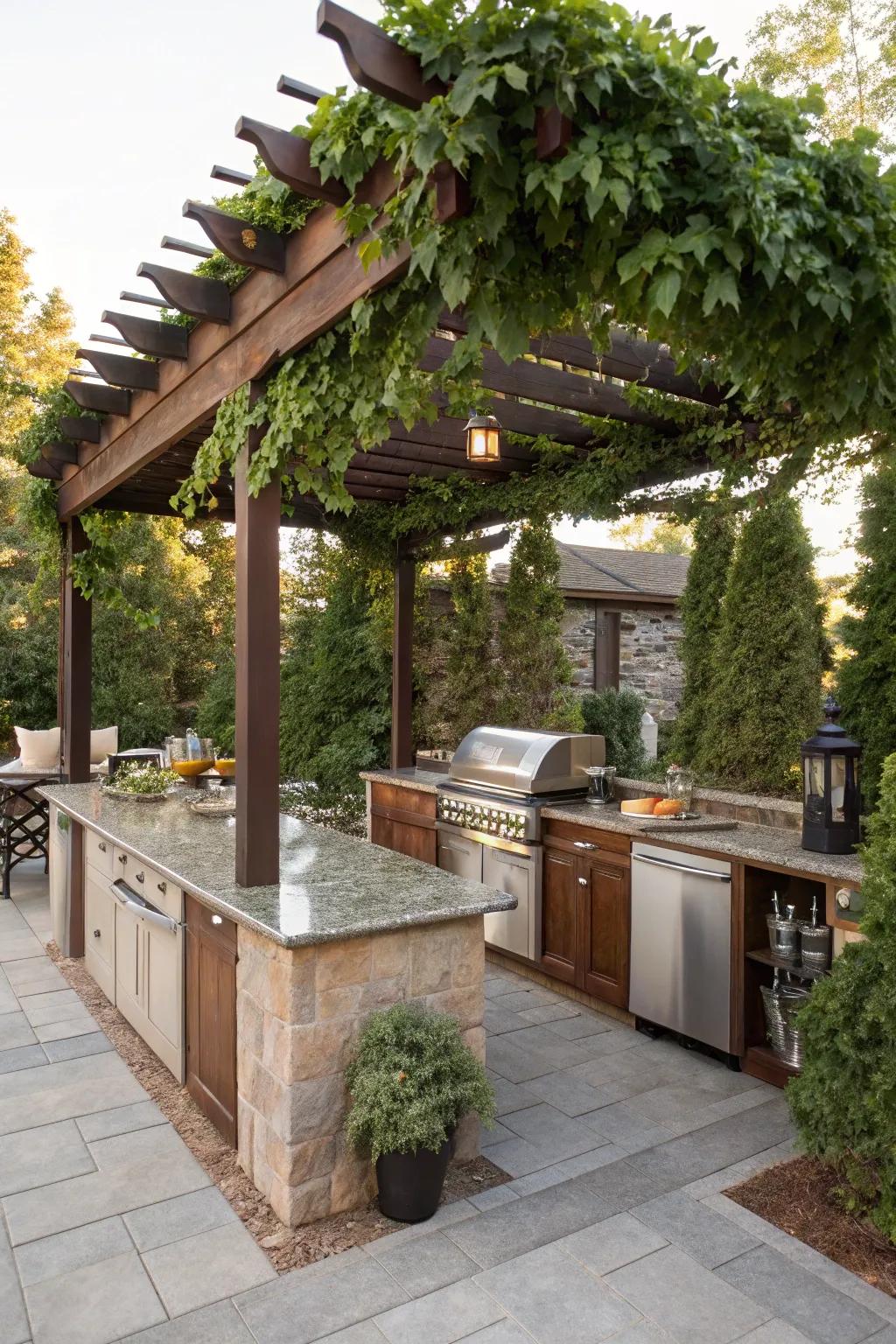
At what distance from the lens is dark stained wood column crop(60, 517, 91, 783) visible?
5.68 m

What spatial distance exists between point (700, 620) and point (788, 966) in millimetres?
4669

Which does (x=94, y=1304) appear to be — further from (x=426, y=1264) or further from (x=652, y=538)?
(x=652, y=538)

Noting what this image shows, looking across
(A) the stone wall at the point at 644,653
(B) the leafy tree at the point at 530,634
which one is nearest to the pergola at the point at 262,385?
(B) the leafy tree at the point at 530,634

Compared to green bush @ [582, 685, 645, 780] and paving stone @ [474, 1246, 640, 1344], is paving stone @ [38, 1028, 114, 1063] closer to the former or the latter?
paving stone @ [474, 1246, 640, 1344]

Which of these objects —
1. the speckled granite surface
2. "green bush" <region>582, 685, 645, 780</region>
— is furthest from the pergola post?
"green bush" <region>582, 685, 645, 780</region>

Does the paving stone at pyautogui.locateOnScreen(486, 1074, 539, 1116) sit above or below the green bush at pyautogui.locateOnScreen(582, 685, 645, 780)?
below

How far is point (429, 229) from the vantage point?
182 centimetres

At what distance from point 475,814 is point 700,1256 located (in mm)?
2745

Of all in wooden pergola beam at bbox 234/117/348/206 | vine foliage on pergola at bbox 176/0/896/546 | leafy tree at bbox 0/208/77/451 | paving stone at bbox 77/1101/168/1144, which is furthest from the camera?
leafy tree at bbox 0/208/77/451

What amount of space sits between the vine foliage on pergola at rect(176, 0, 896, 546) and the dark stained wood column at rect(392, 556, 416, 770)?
441 centimetres

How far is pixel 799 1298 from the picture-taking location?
7.31 feet

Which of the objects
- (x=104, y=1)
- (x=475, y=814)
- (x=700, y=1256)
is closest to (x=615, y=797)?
(x=475, y=814)

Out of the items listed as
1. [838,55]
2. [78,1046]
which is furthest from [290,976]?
[838,55]

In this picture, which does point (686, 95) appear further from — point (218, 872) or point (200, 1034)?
point (200, 1034)
